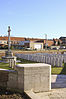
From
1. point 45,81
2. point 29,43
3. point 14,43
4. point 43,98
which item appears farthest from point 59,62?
point 14,43

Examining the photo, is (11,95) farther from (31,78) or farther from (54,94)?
(54,94)

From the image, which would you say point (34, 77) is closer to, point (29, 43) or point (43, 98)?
point (43, 98)

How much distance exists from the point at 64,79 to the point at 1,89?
3315 mm

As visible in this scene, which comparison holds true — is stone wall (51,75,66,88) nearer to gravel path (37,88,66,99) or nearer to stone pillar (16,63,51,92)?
gravel path (37,88,66,99)

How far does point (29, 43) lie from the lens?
57281mm

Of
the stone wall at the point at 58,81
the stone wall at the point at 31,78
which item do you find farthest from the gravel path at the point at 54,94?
the stone wall at the point at 58,81

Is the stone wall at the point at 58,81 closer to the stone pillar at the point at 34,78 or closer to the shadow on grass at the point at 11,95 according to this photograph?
the stone pillar at the point at 34,78

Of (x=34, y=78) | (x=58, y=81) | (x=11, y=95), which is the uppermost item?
(x=34, y=78)

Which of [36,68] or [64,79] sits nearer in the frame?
[36,68]

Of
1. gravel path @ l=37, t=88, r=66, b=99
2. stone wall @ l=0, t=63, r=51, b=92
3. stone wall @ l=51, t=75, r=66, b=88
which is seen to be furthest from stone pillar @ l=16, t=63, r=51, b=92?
stone wall @ l=51, t=75, r=66, b=88

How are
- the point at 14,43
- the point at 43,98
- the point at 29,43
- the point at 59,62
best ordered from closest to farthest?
the point at 43,98 → the point at 59,62 → the point at 29,43 → the point at 14,43

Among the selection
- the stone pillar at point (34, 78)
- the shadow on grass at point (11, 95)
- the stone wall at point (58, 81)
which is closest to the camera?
the shadow on grass at point (11, 95)

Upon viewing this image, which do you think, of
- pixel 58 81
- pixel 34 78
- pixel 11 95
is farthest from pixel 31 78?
pixel 58 81

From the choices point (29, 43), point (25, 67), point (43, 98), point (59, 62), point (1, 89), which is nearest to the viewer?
point (43, 98)
